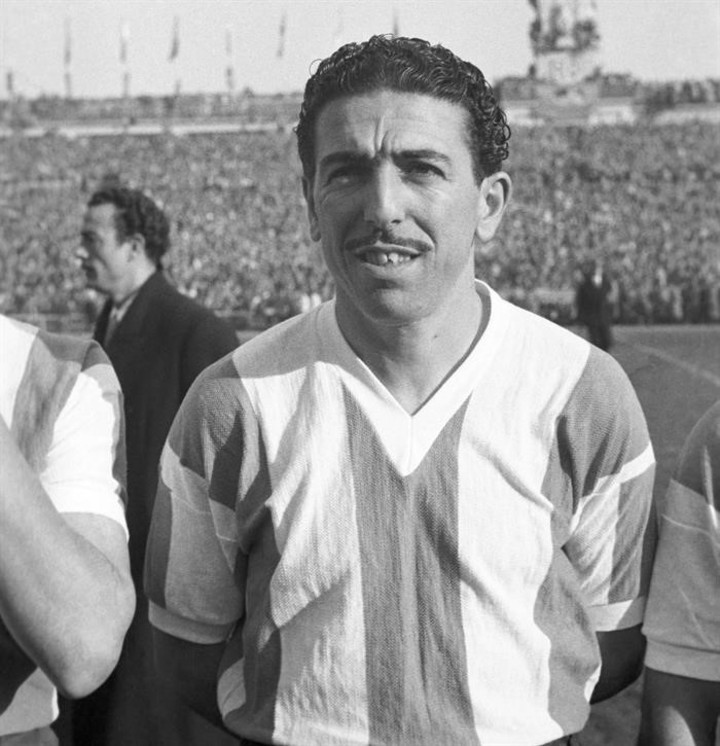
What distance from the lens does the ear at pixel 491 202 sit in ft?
4.64

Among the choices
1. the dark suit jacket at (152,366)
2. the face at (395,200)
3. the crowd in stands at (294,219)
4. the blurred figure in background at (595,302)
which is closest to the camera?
the face at (395,200)

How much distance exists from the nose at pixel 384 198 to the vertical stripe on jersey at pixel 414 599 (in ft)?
0.91

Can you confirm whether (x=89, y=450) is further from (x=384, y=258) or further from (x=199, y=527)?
(x=384, y=258)

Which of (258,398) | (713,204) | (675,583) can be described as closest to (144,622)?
(258,398)

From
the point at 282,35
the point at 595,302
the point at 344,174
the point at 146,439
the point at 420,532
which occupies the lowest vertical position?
the point at 595,302

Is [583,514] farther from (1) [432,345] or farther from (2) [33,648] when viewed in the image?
(2) [33,648]

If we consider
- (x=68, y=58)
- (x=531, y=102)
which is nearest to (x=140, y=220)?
(x=68, y=58)

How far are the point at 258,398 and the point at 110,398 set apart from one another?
0.62ft

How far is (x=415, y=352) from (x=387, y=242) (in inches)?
6.1

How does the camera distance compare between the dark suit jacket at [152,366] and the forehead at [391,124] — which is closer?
the forehead at [391,124]

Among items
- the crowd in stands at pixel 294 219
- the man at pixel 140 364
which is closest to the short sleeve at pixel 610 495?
the man at pixel 140 364

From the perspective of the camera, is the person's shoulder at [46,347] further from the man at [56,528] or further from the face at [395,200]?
the face at [395,200]

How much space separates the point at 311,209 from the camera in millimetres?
1433

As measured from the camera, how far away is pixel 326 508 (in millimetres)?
1294
